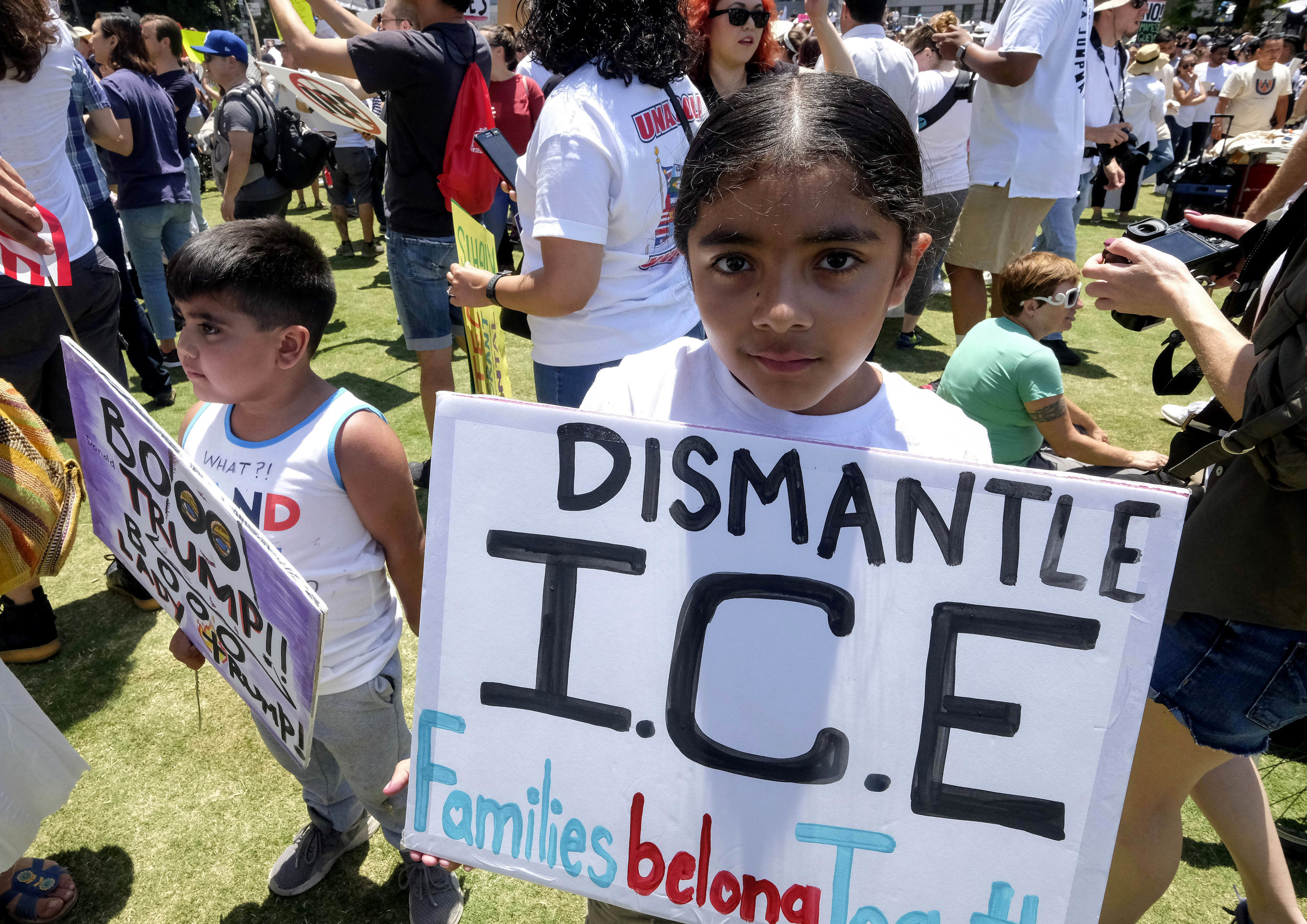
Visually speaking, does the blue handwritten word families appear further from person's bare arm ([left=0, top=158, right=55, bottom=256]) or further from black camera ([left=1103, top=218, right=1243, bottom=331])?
person's bare arm ([left=0, top=158, right=55, bottom=256])

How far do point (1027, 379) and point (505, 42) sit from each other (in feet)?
12.3

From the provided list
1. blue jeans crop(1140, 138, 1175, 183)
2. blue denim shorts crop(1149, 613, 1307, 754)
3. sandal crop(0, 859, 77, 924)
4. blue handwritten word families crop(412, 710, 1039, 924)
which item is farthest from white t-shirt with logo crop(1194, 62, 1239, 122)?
sandal crop(0, 859, 77, 924)

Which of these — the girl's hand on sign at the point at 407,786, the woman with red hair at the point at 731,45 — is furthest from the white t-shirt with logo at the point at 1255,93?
the girl's hand on sign at the point at 407,786

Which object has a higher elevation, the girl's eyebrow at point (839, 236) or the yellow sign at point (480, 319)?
the girl's eyebrow at point (839, 236)

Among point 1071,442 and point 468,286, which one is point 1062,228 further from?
point 468,286

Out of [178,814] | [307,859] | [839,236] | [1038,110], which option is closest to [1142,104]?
[1038,110]

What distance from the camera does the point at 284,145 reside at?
17.8 ft

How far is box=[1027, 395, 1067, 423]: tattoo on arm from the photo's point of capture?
297cm

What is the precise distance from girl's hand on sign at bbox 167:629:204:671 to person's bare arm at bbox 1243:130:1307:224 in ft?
8.95

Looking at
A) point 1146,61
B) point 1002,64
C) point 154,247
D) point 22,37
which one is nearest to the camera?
point 22,37

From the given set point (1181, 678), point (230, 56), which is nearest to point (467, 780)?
point (1181, 678)

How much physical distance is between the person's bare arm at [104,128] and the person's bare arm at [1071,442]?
409 cm

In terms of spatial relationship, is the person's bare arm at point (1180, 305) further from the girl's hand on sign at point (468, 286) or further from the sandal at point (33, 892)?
the sandal at point (33, 892)

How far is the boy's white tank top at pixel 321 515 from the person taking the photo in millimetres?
1560
